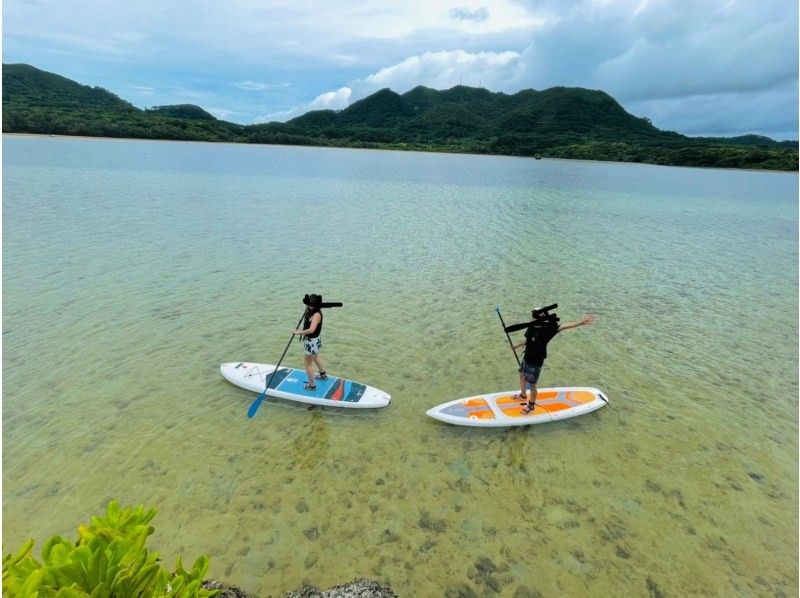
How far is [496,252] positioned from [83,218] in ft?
89.2

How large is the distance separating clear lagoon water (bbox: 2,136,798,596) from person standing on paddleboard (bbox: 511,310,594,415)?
1246 mm

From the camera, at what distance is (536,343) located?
1139cm

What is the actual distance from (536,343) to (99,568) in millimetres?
9572

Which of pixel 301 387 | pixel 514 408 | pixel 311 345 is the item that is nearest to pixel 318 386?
pixel 301 387

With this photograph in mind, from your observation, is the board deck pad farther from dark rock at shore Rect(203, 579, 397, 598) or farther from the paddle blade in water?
dark rock at shore Rect(203, 579, 397, 598)

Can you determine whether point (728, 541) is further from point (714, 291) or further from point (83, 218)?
point (83, 218)

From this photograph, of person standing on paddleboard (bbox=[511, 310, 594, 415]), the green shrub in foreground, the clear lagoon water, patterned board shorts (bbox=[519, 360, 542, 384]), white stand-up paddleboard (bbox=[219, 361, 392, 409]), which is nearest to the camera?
the green shrub in foreground

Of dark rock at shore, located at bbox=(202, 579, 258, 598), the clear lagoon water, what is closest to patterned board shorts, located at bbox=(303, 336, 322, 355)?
the clear lagoon water

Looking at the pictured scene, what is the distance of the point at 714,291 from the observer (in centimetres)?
2300

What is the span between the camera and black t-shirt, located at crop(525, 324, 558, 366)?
11.2 m

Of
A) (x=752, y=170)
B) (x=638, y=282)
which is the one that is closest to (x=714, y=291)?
(x=638, y=282)

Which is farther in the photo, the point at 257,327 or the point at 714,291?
the point at 714,291

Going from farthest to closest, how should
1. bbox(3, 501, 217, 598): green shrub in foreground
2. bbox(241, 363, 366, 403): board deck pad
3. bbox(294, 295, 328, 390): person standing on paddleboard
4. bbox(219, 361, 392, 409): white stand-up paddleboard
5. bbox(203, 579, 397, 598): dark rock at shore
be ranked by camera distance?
bbox(241, 363, 366, 403): board deck pad, bbox(219, 361, 392, 409): white stand-up paddleboard, bbox(294, 295, 328, 390): person standing on paddleboard, bbox(203, 579, 397, 598): dark rock at shore, bbox(3, 501, 217, 598): green shrub in foreground

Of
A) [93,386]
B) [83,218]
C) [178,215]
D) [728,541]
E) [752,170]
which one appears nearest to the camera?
[728,541]
